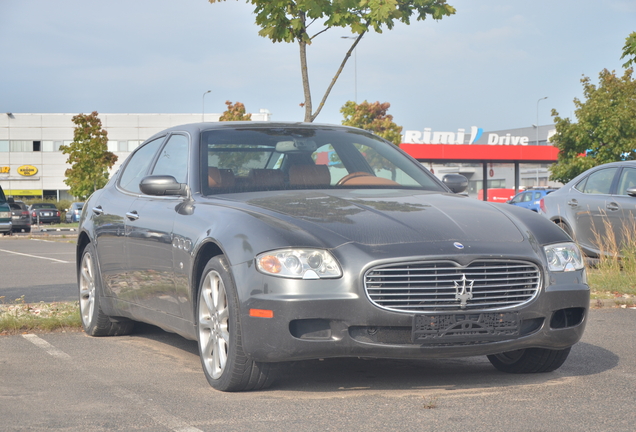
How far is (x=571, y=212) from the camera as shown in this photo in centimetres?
1259

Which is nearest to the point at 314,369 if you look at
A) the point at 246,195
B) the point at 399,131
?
the point at 246,195

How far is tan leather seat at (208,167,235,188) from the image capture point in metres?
5.81

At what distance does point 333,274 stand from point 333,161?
185 cm

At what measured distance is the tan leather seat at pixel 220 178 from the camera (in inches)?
229

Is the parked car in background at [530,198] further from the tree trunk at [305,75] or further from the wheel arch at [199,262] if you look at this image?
the wheel arch at [199,262]

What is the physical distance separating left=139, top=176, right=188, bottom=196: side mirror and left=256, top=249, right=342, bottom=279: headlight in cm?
138

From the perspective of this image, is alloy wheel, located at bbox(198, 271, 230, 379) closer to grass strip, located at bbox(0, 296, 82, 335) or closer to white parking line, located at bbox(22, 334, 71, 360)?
white parking line, located at bbox(22, 334, 71, 360)

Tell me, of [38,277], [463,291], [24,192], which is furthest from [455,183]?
[24,192]

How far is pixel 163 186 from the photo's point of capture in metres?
5.73

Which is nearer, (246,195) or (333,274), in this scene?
(333,274)

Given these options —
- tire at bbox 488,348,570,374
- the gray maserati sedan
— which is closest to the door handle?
the gray maserati sedan

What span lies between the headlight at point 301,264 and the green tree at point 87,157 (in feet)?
163

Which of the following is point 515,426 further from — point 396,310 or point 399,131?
point 399,131

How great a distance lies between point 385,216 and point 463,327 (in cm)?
76
